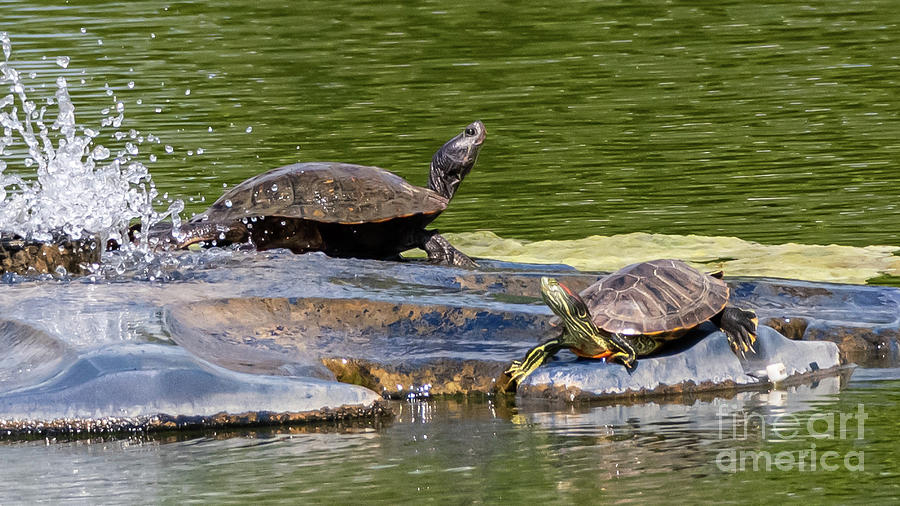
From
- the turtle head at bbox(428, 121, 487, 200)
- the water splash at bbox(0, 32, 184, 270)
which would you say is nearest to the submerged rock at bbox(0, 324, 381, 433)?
the water splash at bbox(0, 32, 184, 270)

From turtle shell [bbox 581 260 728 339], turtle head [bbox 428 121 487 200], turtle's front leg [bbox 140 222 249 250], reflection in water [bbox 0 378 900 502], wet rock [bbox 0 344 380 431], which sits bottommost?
reflection in water [bbox 0 378 900 502]

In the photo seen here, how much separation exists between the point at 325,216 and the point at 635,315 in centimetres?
258

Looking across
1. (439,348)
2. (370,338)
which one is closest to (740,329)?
(439,348)

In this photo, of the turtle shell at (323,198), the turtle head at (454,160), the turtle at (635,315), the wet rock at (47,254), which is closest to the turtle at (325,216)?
the turtle shell at (323,198)

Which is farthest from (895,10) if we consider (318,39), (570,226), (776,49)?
(570,226)

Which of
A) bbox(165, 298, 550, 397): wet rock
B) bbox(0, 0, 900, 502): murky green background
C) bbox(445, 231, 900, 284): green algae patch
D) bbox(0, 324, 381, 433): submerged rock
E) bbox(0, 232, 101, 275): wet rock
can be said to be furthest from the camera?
bbox(445, 231, 900, 284): green algae patch

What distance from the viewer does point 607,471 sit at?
568 cm

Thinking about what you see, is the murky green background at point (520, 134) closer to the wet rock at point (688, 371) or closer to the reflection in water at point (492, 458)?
the reflection in water at point (492, 458)

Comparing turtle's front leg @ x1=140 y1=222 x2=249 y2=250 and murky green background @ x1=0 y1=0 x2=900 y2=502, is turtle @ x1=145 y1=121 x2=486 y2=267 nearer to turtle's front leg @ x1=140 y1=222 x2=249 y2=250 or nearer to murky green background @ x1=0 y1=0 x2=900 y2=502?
turtle's front leg @ x1=140 y1=222 x2=249 y2=250

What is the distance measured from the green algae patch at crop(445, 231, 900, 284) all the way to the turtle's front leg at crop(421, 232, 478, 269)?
0.93m

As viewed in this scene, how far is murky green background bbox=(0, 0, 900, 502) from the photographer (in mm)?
5758

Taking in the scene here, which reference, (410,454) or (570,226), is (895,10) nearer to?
(570,226)

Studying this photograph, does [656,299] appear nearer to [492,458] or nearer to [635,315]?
[635,315]

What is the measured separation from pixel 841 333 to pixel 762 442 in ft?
5.81
